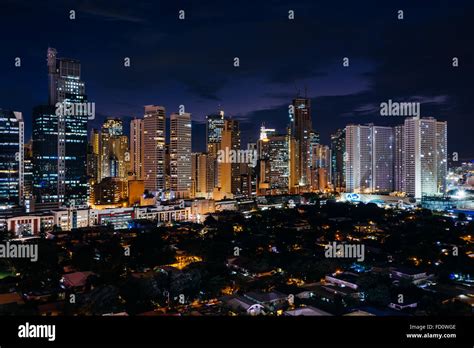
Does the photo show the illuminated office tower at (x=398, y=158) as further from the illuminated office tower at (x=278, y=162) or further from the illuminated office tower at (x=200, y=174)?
the illuminated office tower at (x=200, y=174)

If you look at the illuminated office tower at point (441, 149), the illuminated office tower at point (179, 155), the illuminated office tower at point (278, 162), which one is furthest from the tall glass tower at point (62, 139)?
the illuminated office tower at point (441, 149)

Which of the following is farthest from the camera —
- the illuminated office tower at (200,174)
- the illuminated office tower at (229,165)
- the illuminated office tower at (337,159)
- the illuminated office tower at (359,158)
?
the illuminated office tower at (337,159)

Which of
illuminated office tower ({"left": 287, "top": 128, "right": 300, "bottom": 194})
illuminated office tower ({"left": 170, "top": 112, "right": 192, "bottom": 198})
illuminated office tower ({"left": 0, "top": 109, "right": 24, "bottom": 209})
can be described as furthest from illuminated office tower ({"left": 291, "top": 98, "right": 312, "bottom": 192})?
illuminated office tower ({"left": 0, "top": 109, "right": 24, "bottom": 209})

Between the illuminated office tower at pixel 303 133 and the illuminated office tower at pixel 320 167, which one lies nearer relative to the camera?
the illuminated office tower at pixel 303 133

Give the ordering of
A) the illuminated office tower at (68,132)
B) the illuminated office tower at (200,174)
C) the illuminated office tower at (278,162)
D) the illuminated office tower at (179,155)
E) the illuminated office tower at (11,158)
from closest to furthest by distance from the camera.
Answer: the illuminated office tower at (11,158), the illuminated office tower at (68,132), the illuminated office tower at (179,155), the illuminated office tower at (200,174), the illuminated office tower at (278,162)

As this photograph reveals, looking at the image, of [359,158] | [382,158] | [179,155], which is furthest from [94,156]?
[382,158]

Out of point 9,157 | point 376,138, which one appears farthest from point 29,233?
point 376,138

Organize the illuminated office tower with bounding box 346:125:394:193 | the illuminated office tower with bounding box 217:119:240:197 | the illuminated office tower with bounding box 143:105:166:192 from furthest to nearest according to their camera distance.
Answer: the illuminated office tower with bounding box 346:125:394:193
the illuminated office tower with bounding box 217:119:240:197
the illuminated office tower with bounding box 143:105:166:192

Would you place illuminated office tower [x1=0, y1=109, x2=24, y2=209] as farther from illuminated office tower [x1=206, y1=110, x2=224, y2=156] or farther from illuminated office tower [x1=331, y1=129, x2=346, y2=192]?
illuminated office tower [x1=331, y1=129, x2=346, y2=192]
